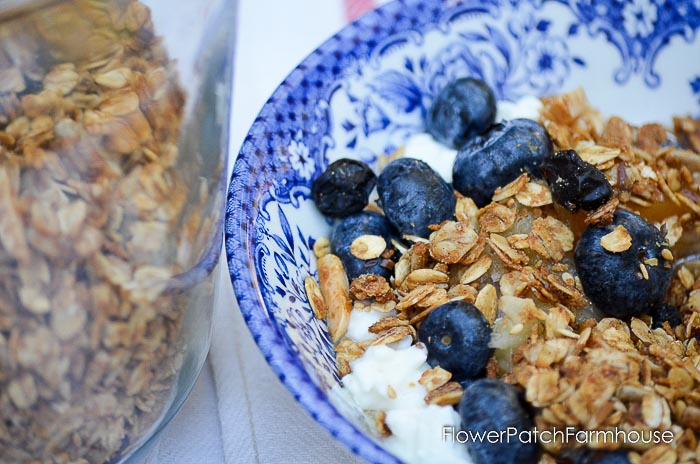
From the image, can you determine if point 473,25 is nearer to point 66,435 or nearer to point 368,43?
point 368,43

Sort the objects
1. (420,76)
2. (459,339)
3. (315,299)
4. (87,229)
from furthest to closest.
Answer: (420,76) → (315,299) → (459,339) → (87,229)

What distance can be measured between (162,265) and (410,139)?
49 centimetres

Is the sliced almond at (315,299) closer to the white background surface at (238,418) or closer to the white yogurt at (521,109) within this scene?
the white background surface at (238,418)

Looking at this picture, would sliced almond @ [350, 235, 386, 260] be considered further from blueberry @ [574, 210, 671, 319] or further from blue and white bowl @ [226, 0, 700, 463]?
blueberry @ [574, 210, 671, 319]

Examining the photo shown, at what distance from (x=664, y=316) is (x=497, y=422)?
31 centimetres

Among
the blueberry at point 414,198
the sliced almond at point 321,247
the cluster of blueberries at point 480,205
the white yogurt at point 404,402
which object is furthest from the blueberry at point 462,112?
the white yogurt at point 404,402

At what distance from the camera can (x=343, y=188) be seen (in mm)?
899

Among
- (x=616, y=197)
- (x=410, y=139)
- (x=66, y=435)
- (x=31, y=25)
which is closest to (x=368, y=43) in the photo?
(x=410, y=139)

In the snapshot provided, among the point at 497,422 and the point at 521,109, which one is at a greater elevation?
the point at 521,109

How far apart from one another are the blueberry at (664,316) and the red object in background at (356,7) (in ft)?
2.54

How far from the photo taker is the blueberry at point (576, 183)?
2.64 ft

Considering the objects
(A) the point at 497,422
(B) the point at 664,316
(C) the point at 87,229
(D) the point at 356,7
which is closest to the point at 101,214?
(C) the point at 87,229

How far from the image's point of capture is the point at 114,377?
24.9 inches

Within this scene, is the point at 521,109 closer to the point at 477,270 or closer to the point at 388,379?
the point at 477,270
